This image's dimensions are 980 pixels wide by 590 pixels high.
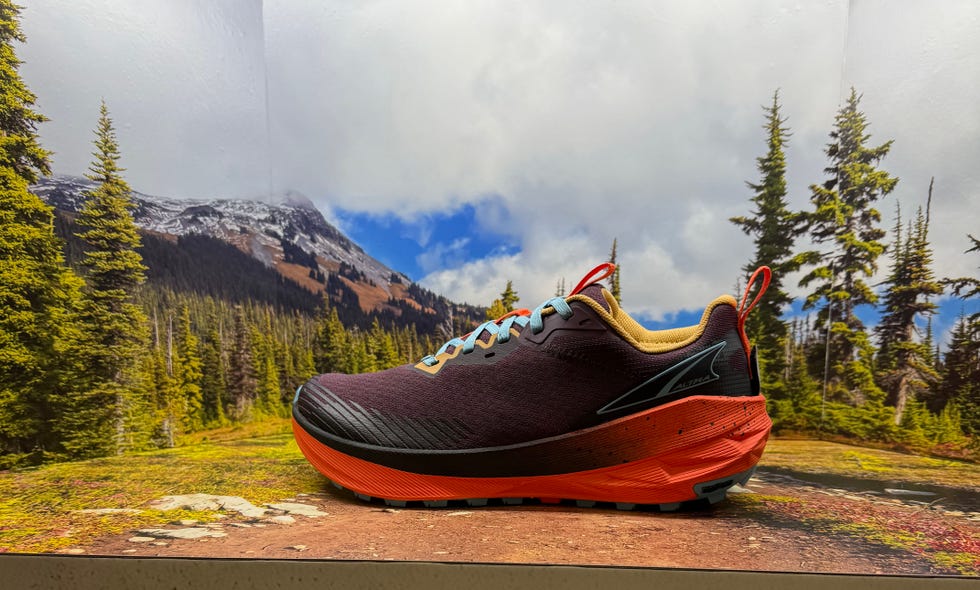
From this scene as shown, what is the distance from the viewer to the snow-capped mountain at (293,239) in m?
1.30

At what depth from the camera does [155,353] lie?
3.93 ft

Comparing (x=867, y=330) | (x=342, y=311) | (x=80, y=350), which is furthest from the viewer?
(x=342, y=311)

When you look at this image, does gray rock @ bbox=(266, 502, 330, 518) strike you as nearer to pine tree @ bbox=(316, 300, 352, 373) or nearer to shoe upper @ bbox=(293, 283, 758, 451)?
shoe upper @ bbox=(293, 283, 758, 451)

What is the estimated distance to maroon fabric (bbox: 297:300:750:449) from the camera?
65 cm

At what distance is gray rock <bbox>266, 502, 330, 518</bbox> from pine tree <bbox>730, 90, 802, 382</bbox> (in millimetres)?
1300

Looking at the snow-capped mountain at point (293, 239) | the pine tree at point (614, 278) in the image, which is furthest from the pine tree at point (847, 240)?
the snow-capped mountain at point (293, 239)

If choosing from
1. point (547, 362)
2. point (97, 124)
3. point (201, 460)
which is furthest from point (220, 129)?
point (547, 362)

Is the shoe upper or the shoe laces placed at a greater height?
the shoe laces

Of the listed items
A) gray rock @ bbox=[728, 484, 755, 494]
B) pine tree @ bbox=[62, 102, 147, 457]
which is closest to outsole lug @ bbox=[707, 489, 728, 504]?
gray rock @ bbox=[728, 484, 755, 494]

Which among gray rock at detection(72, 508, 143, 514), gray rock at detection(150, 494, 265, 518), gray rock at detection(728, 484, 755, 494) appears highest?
gray rock at detection(72, 508, 143, 514)

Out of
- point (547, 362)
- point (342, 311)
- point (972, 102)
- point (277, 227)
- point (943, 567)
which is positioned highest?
point (972, 102)

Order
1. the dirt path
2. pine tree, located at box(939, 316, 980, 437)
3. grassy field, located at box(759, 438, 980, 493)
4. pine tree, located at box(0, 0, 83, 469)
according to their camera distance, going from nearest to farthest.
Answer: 1. the dirt path
2. grassy field, located at box(759, 438, 980, 493)
3. pine tree, located at box(0, 0, 83, 469)
4. pine tree, located at box(939, 316, 980, 437)

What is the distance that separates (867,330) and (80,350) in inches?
87.1

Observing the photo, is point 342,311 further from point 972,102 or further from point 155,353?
point 972,102
